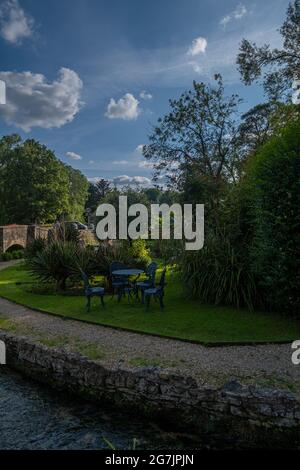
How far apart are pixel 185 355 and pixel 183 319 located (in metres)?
2.04

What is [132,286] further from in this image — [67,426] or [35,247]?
[35,247]

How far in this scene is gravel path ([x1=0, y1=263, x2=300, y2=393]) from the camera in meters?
4.54

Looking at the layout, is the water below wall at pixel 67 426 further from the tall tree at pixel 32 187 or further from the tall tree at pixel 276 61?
the tall tree at pixel 32 187

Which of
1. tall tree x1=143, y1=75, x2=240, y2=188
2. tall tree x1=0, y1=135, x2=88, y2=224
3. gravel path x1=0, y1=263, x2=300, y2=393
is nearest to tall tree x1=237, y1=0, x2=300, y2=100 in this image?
tall tree x1=143, y1=75, x2=240, y2=188

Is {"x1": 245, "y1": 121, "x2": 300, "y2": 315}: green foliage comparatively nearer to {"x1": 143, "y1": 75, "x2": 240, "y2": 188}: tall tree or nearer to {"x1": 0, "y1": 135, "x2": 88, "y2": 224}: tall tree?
{"x1": 143, "y1": 75, "x2": 240, "y2": 188}: tall tree

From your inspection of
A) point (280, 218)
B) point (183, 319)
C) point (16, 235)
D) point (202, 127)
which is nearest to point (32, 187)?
point (16, 235)

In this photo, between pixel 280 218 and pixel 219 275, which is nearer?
pixel 280 218

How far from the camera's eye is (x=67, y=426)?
4281 mm

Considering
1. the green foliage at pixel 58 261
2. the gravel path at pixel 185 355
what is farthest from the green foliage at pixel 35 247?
the gravel path at pixel 185 355

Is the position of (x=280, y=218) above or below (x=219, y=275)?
above

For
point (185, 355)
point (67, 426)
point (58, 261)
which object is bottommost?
point (67, 426)

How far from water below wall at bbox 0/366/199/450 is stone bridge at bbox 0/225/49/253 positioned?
611 inches
